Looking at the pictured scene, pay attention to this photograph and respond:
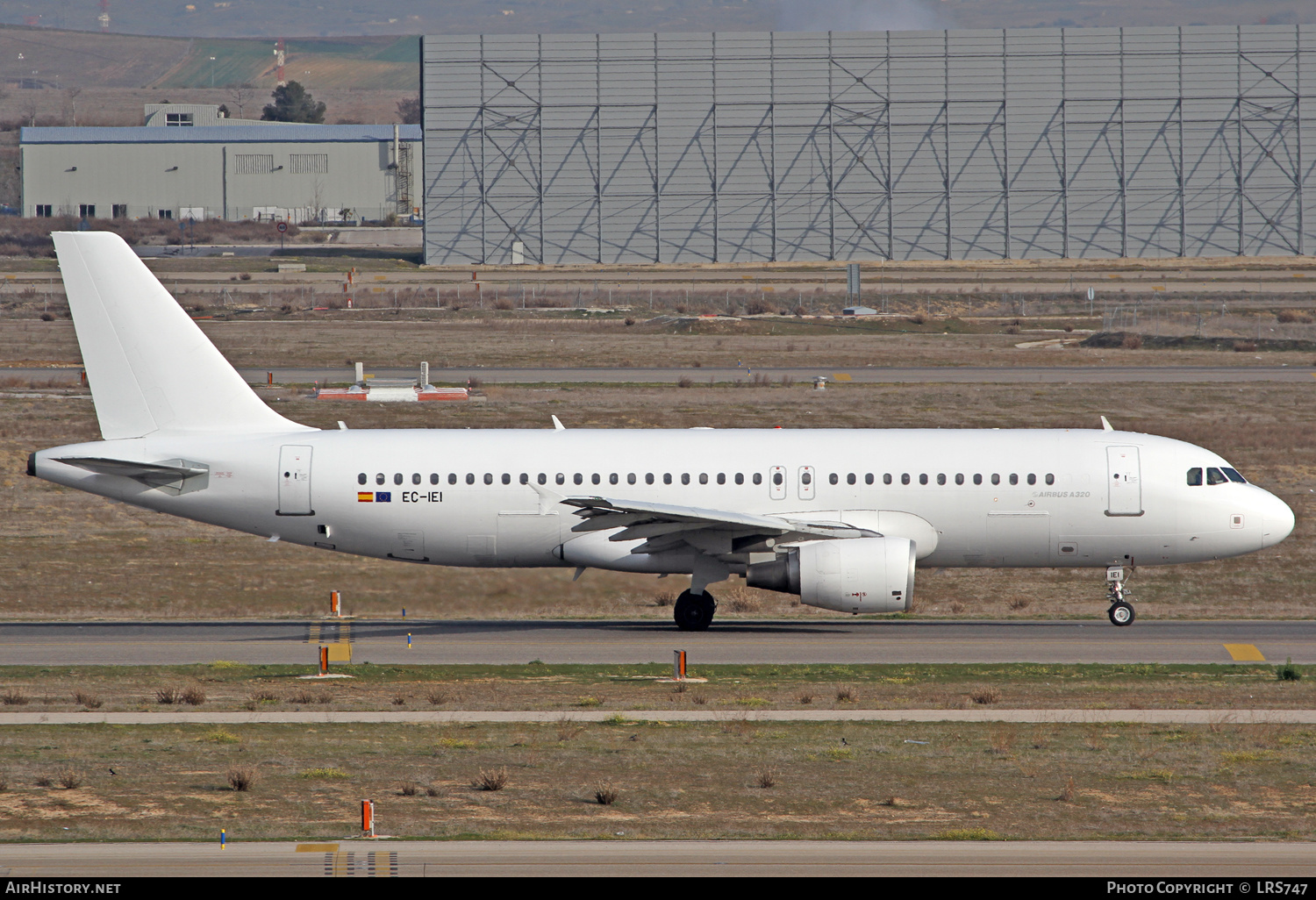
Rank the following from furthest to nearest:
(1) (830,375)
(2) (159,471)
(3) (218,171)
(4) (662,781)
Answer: (3) (218,171)
(1) (830,375)
(2) (159,471)
(4) (662,781)

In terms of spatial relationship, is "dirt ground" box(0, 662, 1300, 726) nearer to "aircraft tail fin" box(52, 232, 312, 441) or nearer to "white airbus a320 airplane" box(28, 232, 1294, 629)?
"white airbus a320 airplane" box(28, 232, 1294, 629)

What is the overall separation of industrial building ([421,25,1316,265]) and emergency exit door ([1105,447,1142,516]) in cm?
8545

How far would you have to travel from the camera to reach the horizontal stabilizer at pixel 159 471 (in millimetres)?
30172

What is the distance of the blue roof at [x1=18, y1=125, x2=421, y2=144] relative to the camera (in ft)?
538

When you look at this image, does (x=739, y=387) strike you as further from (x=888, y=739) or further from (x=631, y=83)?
(x=631, y=83)

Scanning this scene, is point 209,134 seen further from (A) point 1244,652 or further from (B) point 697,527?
(A) point 1244,652

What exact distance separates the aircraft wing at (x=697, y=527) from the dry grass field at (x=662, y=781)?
24.9ft

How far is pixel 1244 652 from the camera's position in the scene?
28.7 meters

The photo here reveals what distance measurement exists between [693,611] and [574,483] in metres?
3.65

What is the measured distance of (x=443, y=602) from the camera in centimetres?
3023

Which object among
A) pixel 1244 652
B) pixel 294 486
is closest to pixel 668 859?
pixel 1244 652

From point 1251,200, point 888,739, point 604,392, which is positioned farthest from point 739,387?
point 1251,200

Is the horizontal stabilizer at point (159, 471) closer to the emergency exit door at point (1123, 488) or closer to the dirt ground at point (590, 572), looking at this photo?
the dirt ground at point (590, 572)

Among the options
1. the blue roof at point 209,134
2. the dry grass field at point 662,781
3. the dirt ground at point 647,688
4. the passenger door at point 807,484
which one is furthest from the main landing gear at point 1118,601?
the blue roof at point 209,134
